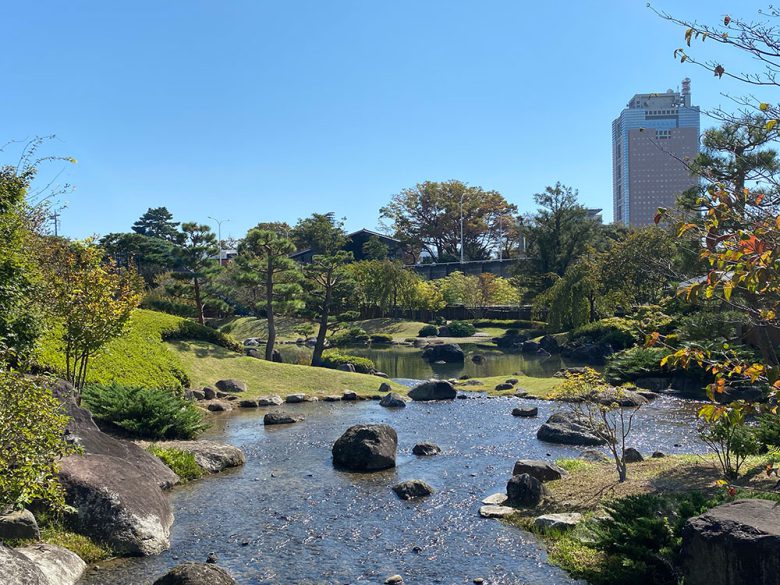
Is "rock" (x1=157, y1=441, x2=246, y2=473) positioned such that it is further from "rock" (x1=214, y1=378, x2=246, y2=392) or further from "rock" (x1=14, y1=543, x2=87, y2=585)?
"rock" (x1=214, y1=378, x2=246, y2=392)

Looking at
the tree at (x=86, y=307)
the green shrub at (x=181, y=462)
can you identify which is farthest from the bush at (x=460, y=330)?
the green shrub at (x=181, y=462)

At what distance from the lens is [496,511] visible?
12.7m

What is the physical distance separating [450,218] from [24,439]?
95249 millimetres

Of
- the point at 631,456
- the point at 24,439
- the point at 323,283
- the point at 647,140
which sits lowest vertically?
the point at 631,456

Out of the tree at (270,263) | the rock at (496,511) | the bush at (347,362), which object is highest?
the tree at (270,263)

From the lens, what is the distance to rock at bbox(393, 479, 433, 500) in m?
14.0

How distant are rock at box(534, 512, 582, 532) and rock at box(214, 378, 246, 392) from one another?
1809 cm

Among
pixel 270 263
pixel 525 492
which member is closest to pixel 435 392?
pixel 270 263

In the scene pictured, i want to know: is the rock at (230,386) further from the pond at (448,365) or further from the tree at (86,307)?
the pond at (448,365)

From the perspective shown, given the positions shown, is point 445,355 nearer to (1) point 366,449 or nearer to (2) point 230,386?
(2) point 230,386

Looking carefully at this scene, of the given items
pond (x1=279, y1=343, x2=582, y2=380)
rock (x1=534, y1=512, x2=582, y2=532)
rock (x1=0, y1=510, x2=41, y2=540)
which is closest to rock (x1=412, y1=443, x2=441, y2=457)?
rock (x1=534, y1=512, x2=582, y2=532)

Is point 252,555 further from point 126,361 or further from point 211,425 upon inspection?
point 126,361

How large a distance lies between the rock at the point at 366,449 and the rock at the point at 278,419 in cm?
583

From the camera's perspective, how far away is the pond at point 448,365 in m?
42.0
